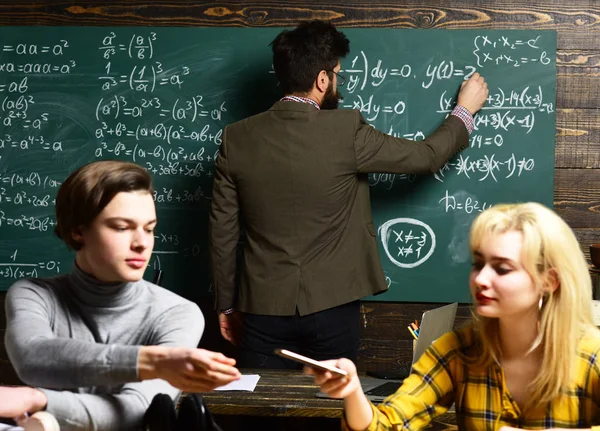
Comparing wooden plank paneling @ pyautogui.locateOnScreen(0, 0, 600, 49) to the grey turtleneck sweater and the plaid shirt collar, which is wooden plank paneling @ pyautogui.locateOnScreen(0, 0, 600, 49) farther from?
the grey turtleneck sweater

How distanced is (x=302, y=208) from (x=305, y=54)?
1.86 ft

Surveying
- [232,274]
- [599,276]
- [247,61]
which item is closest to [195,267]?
[232,274]

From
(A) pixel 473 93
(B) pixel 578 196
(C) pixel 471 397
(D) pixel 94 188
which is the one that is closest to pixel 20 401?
(D) pixel 94 188

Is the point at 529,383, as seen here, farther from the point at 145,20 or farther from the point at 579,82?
the point at 145,20

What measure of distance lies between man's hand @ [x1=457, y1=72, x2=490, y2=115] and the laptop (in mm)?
1236

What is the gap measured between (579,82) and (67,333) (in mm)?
2707

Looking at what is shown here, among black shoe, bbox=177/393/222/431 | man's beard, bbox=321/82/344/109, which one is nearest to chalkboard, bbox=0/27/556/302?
man's beard, bbox=321/82/344/109

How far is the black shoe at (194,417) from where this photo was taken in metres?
1.22

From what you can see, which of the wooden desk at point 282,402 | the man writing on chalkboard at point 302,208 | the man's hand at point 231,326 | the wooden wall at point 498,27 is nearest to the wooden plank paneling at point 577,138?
the wooden wall at point 498,27

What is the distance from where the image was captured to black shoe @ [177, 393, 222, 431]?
1220mm

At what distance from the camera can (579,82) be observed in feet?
11.2

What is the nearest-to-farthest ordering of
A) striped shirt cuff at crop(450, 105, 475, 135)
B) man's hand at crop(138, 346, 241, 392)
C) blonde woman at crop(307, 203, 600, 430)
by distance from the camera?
Result: man's hand at crop(138, 346, 241, 392)
blonde woman at crop(307, 203, 600, 430)
striped shirt cuff at crop(450, 105, 475, 135)

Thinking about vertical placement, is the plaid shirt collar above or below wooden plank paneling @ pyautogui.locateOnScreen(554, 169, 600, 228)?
above

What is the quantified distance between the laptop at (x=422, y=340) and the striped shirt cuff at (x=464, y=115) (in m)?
1.14
